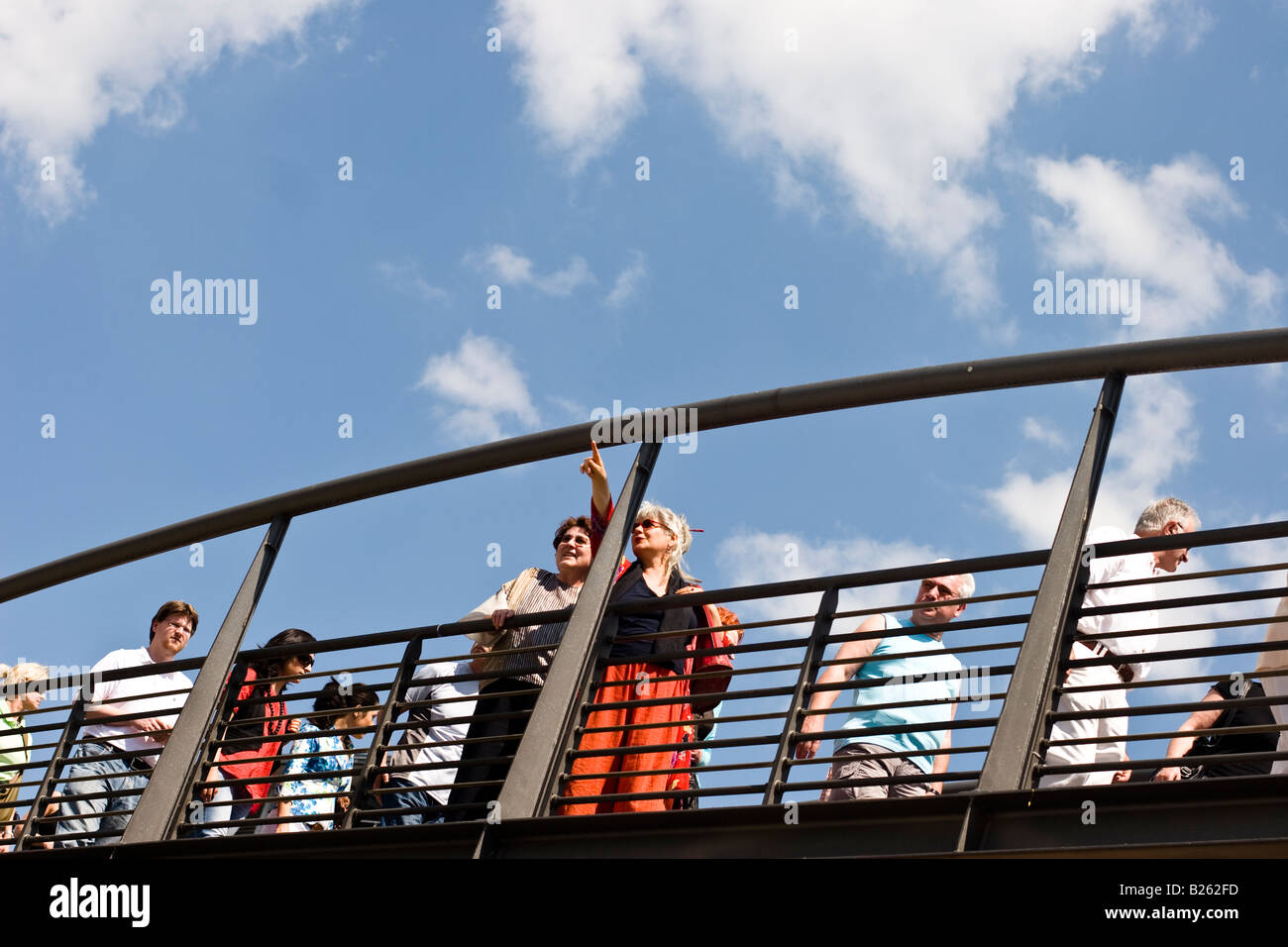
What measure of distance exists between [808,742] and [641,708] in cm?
87

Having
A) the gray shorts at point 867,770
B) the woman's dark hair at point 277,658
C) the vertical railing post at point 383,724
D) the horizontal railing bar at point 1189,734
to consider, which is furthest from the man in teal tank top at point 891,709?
the woman's dark hair at point 277,658

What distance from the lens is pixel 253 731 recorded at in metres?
7.65

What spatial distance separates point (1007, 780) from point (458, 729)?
3356 millimetres

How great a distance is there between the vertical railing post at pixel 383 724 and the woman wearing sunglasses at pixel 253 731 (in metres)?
0.50

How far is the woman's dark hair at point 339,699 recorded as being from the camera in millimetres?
6465

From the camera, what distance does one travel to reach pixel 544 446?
6617 millimetres

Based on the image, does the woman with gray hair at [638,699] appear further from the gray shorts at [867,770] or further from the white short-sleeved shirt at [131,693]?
the white short-sleeved shirt at [131,693]

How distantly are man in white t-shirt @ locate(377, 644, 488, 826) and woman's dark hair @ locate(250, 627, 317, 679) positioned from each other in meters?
0.60

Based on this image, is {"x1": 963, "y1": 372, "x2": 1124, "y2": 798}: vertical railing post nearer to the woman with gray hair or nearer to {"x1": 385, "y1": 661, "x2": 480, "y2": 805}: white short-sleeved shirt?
the woman with gray hair

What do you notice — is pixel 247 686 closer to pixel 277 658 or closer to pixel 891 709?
pixel 277 658

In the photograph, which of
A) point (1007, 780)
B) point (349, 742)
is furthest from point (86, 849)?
point (1007, 780)

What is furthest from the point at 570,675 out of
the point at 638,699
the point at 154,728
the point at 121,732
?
the point at 121,732

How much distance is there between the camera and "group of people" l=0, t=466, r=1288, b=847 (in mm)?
5344
